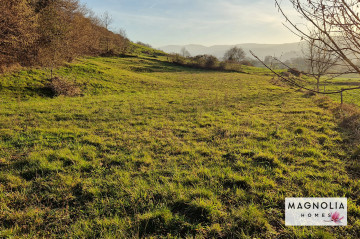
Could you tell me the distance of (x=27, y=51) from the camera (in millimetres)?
13328

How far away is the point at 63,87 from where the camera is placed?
1593cm

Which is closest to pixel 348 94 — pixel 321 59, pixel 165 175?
pixel 321 59

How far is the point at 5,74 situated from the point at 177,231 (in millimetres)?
19828

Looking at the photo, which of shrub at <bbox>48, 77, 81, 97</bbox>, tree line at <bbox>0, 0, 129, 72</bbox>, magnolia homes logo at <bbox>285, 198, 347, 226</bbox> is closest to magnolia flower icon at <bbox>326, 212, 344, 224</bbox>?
magnolia homes logo at <bbox>285, 198, 347, 226</bbox>

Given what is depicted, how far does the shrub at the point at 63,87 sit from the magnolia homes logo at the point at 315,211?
17455mm

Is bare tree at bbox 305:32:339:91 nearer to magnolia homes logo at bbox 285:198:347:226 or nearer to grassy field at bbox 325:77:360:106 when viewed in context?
grassy field at bbox 325:77:360:106

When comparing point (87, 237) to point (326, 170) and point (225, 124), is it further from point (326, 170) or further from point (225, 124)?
point (225, 124)

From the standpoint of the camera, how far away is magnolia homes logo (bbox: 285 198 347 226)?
11.7 ft

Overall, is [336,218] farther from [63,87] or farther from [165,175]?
[63,87]

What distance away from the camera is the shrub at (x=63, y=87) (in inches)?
611

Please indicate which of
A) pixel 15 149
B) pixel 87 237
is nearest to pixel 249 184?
pixel 87 237

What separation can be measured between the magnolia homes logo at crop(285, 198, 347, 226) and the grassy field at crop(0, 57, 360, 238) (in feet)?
0.44

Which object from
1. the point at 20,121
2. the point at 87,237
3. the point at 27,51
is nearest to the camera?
the point at 87,237

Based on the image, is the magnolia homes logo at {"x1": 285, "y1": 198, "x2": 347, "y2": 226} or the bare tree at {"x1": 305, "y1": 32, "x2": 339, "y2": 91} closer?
the bare tree at {"x1": 305, "y1": 32, "x2": 339, "y2": 91}
